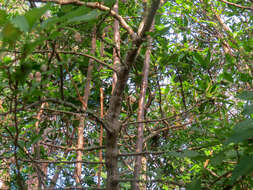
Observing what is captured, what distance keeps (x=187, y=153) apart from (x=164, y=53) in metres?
0.48

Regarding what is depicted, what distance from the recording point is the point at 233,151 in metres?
0.51

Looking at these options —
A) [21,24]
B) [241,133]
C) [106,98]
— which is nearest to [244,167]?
[241,133]

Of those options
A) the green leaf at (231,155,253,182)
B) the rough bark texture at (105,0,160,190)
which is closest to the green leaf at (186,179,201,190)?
the green leaf at (231,155,253,182)

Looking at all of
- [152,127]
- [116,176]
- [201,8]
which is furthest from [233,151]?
[201,8]

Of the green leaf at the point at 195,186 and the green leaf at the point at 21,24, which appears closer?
the green leaf at the point at 21,24

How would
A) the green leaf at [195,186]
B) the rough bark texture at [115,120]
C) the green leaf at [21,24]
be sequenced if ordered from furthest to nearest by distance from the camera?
the rough bark texture at [115,120], the green leaf at [195,186], the green leaf at [21,24]

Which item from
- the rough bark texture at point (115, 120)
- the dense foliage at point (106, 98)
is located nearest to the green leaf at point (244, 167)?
the dense foliage at point (106, 98)

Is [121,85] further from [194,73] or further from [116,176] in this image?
[194,73]

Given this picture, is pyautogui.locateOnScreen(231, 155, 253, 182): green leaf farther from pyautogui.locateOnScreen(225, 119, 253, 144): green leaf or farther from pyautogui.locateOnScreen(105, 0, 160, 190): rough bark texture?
pyautogui.locateOnScreen(105, 0, 160, 190): rough bark texture

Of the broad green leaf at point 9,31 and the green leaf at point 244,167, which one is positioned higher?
the broad green leaf at point 9,31

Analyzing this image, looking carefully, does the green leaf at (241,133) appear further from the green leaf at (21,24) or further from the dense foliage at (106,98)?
the green leaf at (21,24)

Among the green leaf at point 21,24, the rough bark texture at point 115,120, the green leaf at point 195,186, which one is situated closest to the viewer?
the green leaf at point 21,24

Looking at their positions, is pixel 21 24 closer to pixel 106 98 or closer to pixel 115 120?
pixel 115 120

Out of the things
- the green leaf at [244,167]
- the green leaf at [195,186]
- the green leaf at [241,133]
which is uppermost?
the green leaf at [241,133]
